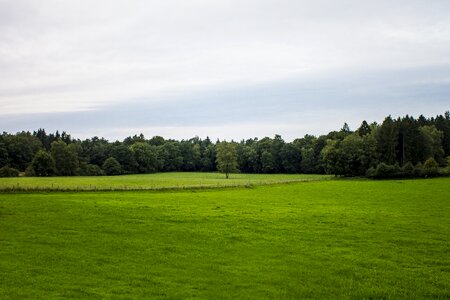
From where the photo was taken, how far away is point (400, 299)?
16219 mm

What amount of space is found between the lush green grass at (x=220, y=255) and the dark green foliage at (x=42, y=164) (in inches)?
4918

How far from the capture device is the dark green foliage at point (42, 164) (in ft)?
503

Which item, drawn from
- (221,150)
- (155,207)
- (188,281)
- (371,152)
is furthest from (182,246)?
(221,150)

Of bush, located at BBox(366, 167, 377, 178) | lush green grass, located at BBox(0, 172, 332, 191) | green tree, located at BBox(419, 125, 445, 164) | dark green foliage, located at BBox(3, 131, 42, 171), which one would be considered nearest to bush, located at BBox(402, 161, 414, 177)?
bush, located at BBox(366, 167, 377, 178)

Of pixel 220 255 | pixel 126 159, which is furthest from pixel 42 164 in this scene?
pixel 220 255

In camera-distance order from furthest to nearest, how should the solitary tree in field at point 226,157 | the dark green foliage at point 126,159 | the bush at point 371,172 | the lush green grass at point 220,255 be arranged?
the dark green foliage at point 126,159 < the solitary tree in field at point 226,157 < the bush at point 371,172 < the lush green grass at point 220,255

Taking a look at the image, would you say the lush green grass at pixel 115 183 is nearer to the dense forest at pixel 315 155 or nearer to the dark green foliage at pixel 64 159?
the dense forest at pixel 315 155

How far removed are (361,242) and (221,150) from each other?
133 metres

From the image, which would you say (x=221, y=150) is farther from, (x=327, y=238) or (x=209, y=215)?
(x=327, y=238)

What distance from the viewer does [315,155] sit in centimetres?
18238

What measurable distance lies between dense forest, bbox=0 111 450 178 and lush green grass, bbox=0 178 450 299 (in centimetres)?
9666

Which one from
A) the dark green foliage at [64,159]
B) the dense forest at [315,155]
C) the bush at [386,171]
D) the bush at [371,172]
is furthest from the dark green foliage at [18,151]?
the bush at [386,171]

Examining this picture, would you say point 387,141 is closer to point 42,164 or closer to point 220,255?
point 42,164

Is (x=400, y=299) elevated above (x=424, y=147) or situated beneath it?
situated beneath
